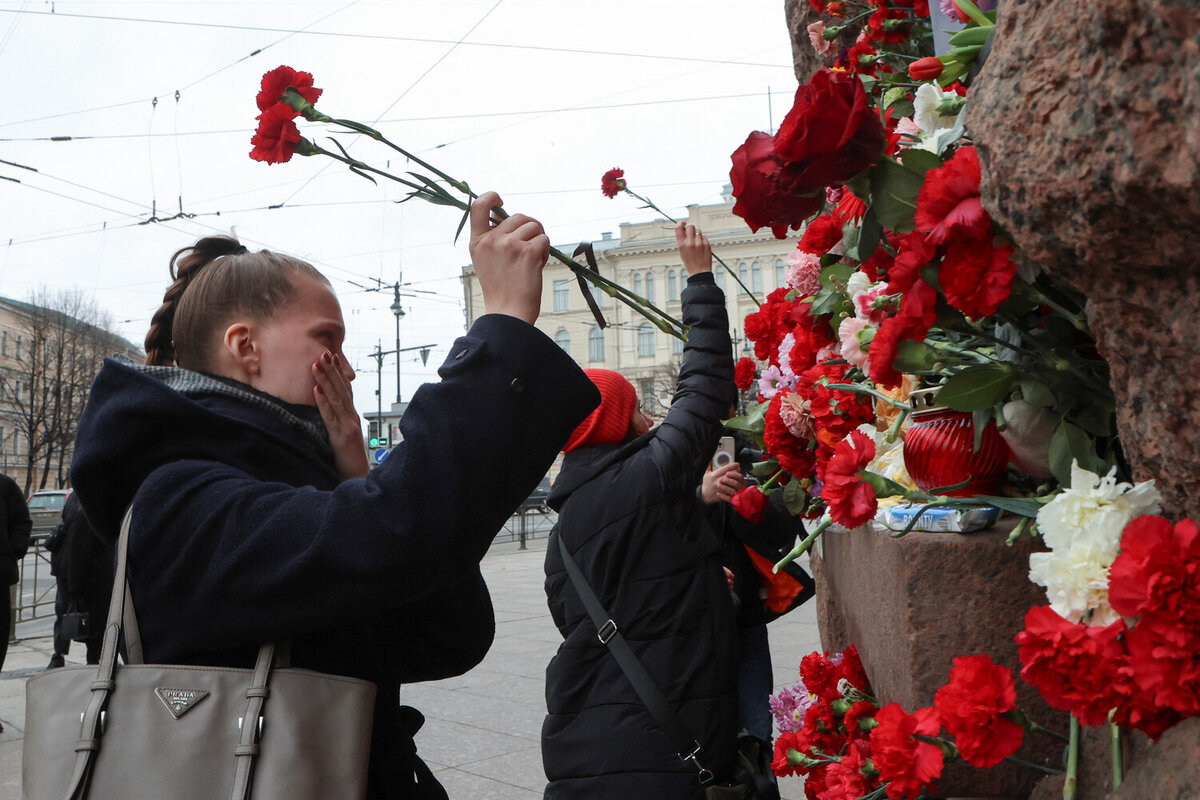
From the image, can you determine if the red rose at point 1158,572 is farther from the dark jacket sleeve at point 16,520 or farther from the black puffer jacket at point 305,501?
the dark jacket sleeve at point 16,520

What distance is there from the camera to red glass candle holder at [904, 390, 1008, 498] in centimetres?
130

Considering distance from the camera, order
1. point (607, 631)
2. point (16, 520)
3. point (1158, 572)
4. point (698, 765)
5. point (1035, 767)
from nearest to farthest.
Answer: point (1158, 572), point (1035, 767), point (698, 765), point (607, 631), point (16, 520)

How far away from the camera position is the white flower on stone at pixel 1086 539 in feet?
2.99

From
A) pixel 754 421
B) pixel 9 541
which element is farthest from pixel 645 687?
pixel 9 541

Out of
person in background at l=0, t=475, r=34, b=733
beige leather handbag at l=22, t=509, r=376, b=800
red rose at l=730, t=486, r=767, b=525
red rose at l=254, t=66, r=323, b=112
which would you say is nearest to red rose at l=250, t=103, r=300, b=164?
red rose at l=254, t=66, r=323, b=112

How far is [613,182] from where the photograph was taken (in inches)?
88.7

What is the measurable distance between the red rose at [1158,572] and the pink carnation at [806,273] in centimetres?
93

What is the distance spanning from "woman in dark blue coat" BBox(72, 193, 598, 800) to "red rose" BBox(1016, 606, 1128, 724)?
0.57m

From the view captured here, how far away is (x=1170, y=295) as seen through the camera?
0.80 metres

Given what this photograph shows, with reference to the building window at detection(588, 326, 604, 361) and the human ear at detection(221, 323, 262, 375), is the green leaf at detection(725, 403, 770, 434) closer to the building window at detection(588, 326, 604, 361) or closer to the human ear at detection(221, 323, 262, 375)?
the human ear at detection(221, 323, 262, 375)

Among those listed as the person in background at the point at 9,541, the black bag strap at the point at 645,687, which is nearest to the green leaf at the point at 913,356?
the black bag strap at the point at 645,687

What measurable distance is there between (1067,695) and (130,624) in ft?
3.47

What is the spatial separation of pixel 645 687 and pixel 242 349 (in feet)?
4.80

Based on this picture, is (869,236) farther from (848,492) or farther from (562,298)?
(562,298)
